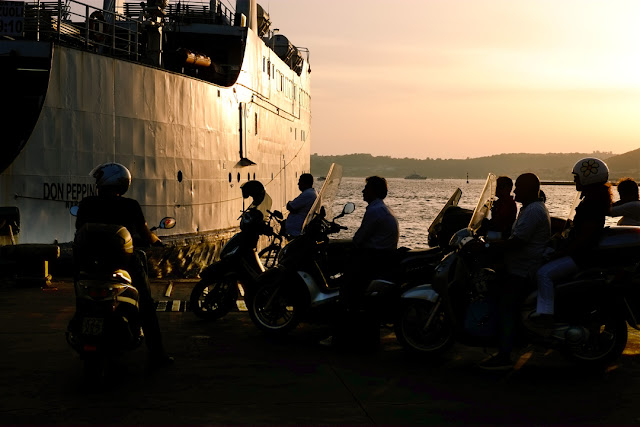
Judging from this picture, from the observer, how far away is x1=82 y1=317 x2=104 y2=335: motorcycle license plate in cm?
598

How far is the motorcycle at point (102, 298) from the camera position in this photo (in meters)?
6.02

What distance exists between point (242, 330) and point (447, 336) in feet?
8.41

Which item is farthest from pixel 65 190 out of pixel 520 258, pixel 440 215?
pixel 520 258

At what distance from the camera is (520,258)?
7004 millimetres

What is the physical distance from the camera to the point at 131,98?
64.1 feet

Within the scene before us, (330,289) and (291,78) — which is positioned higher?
(291,78)

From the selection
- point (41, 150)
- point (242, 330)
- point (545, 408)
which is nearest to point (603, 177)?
point (545, 408)

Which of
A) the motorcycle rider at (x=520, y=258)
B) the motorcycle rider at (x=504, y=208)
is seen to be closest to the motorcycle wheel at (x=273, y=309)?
the motorcycle rider at (x=520, y=258)

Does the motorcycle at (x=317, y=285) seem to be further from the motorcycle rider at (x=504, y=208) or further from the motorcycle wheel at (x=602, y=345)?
the motorcycle rider at (x=504, y=208)

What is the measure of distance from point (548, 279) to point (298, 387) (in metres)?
2.29

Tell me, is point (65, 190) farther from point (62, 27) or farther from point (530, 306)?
point (530, 306)

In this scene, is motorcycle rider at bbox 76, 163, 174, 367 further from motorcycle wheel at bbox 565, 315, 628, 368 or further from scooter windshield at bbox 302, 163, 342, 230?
motorcycle wheel at bbox 565, 315, 628, 368

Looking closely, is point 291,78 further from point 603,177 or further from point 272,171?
point 603,177

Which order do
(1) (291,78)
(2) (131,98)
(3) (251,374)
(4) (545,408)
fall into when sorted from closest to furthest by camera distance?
(4) (545,408), (3) (251,374), (2) (131,98), (1) (291,78)
